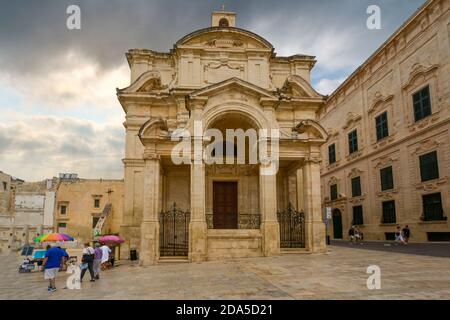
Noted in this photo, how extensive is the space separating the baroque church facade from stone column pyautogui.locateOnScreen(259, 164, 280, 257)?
0.15 feet

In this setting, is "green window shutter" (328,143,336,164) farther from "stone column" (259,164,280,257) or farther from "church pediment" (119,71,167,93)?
"stone column" (259,164,280,257)

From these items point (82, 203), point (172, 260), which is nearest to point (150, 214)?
point (172, 260)

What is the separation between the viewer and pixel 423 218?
23.7 metres

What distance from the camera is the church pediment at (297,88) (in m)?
23.1

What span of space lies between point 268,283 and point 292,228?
34.5 feet

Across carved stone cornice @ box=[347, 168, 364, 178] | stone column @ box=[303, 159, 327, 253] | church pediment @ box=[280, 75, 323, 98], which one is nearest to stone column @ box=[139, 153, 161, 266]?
stone column @ box=[303, 159, 327, 253]

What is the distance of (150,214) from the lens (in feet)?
52.7

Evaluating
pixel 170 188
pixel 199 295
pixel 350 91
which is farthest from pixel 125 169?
pixel 350 91

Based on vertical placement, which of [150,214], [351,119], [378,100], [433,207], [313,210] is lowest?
[150,214]

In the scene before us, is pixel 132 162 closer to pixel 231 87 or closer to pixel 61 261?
pixel 231 87

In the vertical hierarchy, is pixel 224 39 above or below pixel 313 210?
above

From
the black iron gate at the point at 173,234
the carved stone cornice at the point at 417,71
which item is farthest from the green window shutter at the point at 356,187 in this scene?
the black iron gate at the point at 173,234

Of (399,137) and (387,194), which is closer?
(399,137)
